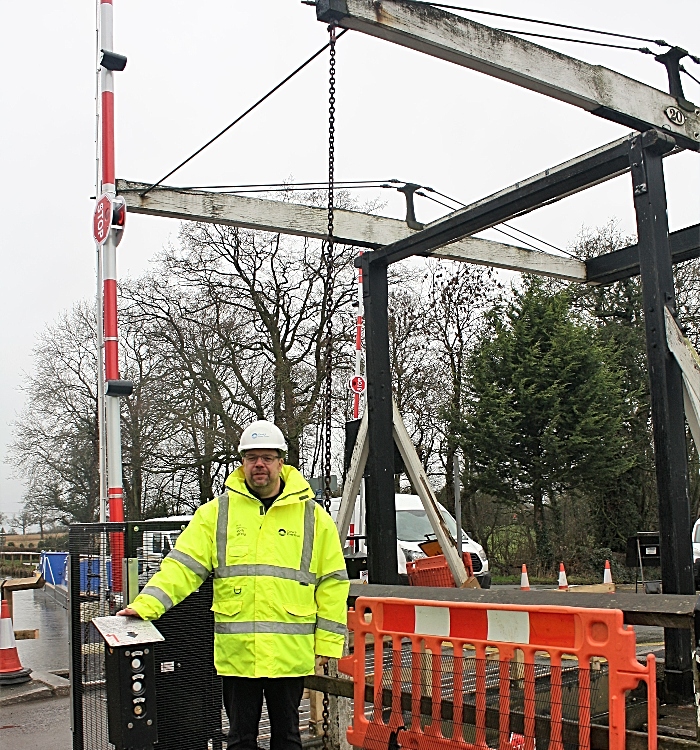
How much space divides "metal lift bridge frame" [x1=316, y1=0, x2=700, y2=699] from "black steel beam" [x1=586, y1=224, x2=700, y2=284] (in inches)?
56.5

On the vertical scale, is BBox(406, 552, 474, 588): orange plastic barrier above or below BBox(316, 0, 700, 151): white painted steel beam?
below

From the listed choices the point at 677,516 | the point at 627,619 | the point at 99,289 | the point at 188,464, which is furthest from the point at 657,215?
the point at 188,464

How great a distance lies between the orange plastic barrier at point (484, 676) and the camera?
14.1 feet

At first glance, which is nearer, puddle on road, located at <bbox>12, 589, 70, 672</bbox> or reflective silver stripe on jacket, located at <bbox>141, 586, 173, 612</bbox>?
reflective silver stripe on jacket, located at <bbox>141, 586, 173, 612</bbox>

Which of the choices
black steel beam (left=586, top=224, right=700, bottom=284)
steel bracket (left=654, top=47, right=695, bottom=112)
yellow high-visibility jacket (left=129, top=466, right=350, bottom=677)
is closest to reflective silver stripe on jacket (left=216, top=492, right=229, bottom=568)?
yellow high-visibility jacket (left=129, top=466, right=350, bottom=677)

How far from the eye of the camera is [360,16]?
6.06m

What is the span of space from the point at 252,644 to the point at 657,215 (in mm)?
4215

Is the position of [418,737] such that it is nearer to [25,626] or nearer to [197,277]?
[25,626]

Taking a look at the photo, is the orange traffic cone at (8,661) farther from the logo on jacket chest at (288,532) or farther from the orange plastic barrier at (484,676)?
the logo on jacket chest at (288,532)

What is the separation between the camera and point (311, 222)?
9141mm

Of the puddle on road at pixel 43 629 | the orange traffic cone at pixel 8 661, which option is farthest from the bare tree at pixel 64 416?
the orange traffic cone at pixel 8 661

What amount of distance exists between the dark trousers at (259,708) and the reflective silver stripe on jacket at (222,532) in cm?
60

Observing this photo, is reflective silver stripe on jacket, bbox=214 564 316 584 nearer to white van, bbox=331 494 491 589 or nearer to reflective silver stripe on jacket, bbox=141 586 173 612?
reflective silver stripe on jacket, bbox=141 586 173 612

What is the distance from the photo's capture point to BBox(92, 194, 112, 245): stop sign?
796 cm
